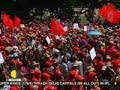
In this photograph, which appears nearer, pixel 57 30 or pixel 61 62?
pixel 61 62

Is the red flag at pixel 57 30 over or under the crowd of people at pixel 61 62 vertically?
over

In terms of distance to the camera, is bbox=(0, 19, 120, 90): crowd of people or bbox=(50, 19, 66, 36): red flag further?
bbox=(50, 19, 66, 36): red flag

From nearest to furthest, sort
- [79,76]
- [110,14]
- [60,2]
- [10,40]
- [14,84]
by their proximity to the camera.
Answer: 1. [14,84]
2. [79,76]
3. [10,40]
4. [110,14]
5. [60,2]

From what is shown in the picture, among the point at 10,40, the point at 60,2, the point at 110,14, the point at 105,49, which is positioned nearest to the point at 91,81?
the point at 105,49

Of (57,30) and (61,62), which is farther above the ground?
(57,30)

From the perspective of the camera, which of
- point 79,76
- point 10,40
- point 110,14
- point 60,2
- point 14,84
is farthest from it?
point 60,2

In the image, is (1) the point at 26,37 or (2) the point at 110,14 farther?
(2) the point at 110,14

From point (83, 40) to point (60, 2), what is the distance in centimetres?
3668

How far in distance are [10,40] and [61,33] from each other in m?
2.53

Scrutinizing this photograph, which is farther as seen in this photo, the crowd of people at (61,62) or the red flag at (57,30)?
the red flag at (57,30)

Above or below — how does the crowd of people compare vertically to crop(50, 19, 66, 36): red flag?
below

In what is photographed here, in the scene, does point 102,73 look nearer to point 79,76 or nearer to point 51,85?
point 79,76

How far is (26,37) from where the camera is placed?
85.9ft

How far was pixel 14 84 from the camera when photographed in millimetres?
13242
